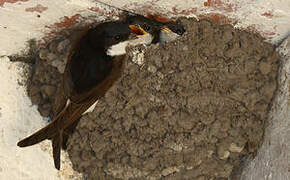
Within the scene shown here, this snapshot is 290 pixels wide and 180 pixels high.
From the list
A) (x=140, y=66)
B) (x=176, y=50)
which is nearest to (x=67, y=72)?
(x=140, y=66)

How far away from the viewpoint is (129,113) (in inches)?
103

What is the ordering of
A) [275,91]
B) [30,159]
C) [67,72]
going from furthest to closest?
[275,91] → [30,159] → [67,72]

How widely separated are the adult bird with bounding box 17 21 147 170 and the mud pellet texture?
0.28 meters

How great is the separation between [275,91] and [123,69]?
872 millimetres

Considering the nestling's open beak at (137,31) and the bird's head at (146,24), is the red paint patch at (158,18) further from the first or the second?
the nestling's open beak at (137,31)

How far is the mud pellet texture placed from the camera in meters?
2.58

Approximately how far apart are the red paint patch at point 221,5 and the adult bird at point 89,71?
1.20ft

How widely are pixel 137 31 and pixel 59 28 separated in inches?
16.7

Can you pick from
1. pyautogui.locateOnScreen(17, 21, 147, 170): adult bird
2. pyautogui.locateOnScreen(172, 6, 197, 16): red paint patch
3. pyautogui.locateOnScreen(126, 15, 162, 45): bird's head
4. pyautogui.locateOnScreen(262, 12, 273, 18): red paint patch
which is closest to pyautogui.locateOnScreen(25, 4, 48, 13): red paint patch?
pyautogui.locateOnScreen(17, 21, 147, 170): adult bird

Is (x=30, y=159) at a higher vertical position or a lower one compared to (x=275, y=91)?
lower

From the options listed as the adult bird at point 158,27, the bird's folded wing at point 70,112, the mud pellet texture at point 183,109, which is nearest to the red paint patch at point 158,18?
the adult bird at point 158,27

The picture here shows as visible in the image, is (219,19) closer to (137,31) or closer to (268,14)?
(268,14)

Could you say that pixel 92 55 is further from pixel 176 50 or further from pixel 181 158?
pixel 181 158

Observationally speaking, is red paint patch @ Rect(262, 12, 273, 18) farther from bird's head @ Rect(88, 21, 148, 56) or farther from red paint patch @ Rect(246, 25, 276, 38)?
bird's head @ Rect(88, 21, 148, 56)
